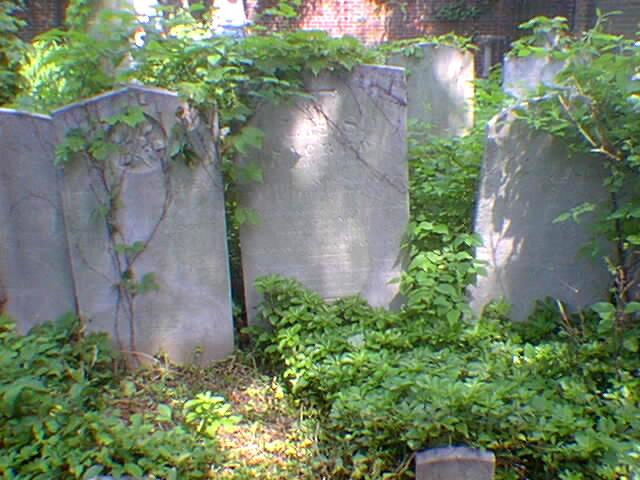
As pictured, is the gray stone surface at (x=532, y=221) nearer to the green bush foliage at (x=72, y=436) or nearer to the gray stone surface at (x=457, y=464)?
the gray stone surface at (x=457, y=464)

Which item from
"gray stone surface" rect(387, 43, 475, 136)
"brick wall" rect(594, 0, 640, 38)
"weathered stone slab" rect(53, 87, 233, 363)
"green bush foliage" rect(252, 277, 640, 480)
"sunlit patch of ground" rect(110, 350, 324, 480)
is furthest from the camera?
"brick wall" rect(594, 0, 640, 38)

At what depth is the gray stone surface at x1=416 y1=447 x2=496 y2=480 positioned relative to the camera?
239 cm

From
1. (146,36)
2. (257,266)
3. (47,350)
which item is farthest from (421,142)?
(47,350)

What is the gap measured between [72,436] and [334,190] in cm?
203

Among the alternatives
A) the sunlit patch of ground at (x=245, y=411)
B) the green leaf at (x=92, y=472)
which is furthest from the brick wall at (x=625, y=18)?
the green leaf at (x=92, y=472)

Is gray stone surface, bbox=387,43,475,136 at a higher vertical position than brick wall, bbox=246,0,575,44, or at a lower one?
lower

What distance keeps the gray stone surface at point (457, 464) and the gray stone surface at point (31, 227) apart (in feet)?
7.82

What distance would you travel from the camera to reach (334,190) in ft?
12.2

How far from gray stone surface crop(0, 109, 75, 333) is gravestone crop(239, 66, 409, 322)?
3.71ft

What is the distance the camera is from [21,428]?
260 cm

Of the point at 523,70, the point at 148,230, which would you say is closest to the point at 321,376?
the point at 148,230

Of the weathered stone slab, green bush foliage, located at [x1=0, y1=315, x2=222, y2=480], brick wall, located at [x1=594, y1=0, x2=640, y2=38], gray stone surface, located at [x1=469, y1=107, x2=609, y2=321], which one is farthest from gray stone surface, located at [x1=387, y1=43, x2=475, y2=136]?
brick wall, located at [x1=594, y1=0, x2=640, y2=38]

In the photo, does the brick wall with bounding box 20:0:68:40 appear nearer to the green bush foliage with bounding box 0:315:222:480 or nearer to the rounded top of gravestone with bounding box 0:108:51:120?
the rounded top of gravestone with bounding box 0:108:51:120

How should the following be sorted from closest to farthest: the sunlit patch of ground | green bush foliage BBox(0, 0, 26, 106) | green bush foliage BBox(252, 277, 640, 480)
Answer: green bush foliage BBox(252, 277, 640, 480)
the sunlit patch of ground
green bush foliage BBox(0, 0, 26, 106)
